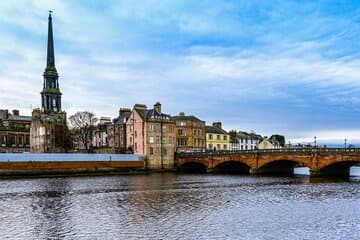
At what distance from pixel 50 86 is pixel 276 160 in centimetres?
8058

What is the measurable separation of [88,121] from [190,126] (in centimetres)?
2578

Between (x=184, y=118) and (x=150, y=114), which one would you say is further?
(x=184, y=118)

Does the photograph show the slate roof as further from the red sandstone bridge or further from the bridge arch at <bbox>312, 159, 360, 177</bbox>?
the bridge arch at <bbox>312, 159, 360, 177</bbox>

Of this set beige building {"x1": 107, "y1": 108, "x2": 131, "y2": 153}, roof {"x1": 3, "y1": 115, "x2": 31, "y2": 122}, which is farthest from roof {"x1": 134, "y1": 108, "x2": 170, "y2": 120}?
roof {"x1": 3, "y1": 115, "x2": 31, "y2": 122}

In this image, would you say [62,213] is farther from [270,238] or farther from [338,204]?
[338,204]

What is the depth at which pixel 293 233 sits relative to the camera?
2162 centimetres

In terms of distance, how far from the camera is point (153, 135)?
85625mm

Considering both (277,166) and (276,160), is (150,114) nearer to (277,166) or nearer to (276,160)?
(277,166)

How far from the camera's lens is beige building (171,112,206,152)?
4022 inches

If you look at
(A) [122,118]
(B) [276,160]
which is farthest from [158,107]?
(B) [276,160]

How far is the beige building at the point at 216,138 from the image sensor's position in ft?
375

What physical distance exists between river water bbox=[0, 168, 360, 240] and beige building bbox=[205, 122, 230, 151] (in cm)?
7337

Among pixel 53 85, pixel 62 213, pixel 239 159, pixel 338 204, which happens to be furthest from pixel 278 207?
pixel 53 85

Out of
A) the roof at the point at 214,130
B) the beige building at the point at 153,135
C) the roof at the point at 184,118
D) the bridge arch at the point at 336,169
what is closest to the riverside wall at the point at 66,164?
the beige building at the point at 153,135
